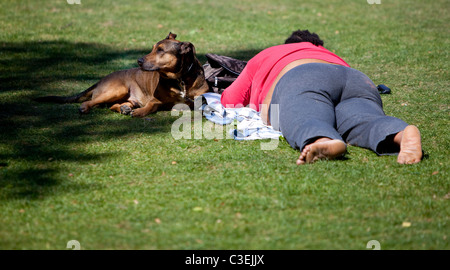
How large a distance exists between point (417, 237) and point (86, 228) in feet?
7.85

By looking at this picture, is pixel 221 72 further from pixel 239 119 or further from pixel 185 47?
pixel 239 119

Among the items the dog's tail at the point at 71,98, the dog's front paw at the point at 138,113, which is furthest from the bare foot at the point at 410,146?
the dog's tail at the point at 71,98

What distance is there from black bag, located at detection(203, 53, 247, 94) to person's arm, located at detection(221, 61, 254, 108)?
823mm

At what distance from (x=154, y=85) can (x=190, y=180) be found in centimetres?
267

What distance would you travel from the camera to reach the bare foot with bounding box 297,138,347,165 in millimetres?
4344

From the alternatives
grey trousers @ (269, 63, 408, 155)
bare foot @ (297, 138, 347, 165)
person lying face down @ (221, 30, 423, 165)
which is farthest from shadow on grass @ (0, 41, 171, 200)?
bare foot @ (297, 138, 347, 165)

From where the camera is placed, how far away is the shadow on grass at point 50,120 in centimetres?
432

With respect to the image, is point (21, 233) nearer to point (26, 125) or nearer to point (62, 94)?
point (26, 125)

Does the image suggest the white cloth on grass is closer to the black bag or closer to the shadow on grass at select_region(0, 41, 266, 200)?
the black bag

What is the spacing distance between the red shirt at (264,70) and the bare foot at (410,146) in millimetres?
1400

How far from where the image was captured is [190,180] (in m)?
4.28

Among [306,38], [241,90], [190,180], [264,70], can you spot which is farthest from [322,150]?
[306,38]

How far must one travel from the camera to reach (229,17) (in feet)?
38.9

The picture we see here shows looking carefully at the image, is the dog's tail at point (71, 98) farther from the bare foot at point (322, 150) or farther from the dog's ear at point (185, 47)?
the bare foot at point (322, 150)
